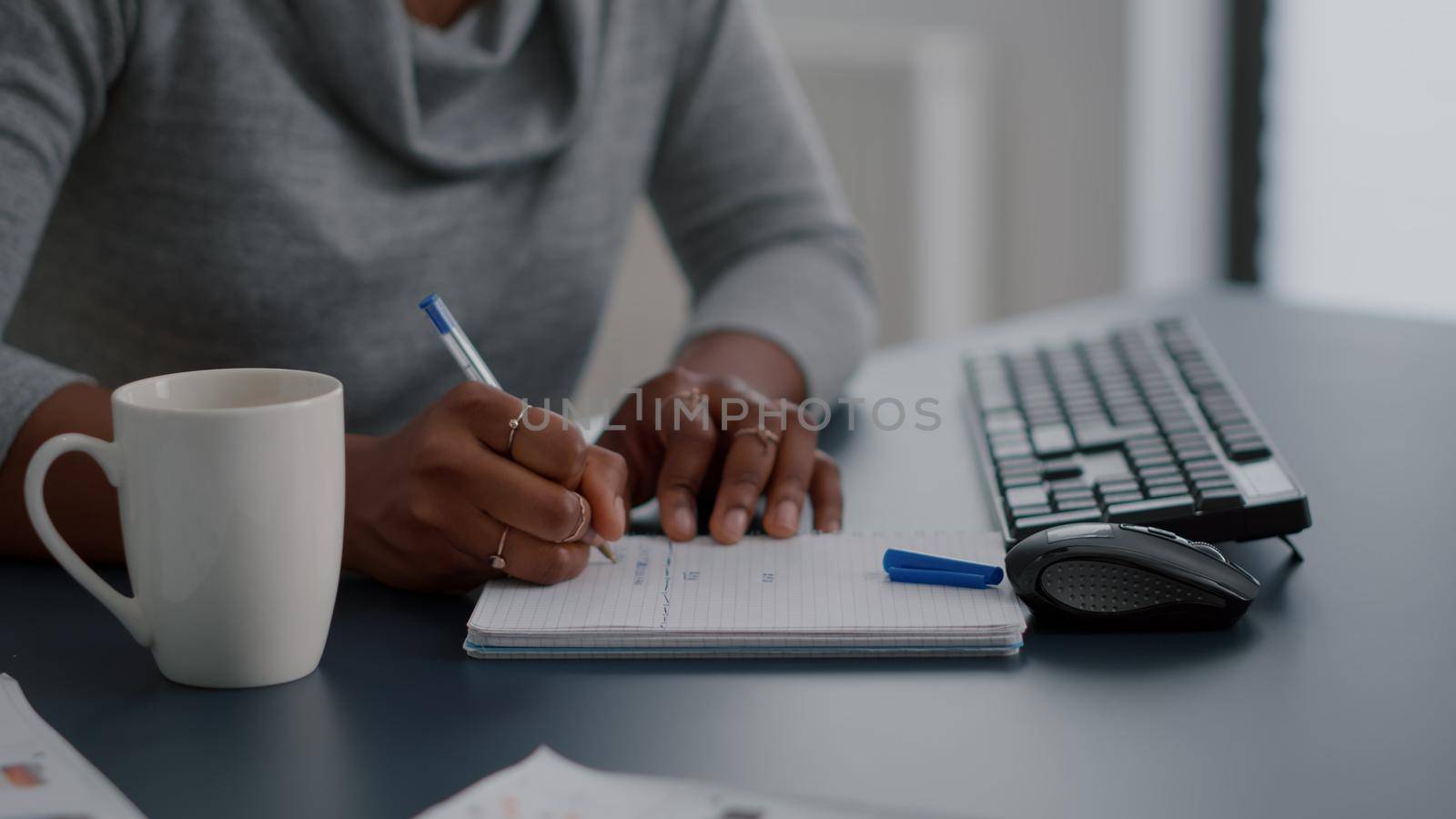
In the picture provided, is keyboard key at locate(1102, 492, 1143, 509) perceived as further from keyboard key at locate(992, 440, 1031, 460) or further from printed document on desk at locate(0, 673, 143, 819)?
printed document on desk at locate(0, 673, 143, 819)

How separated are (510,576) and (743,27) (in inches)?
25.7

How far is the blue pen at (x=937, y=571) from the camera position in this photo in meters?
0.57

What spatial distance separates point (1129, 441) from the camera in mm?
730

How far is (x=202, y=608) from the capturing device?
1.61 feet

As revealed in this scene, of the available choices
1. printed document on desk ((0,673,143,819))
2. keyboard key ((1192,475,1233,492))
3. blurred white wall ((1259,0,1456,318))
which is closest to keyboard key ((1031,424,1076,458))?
keyboard key ((1192,475,1233,492))

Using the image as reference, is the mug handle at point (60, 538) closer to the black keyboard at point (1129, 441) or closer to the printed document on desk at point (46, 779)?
the printed document on desk at point (46, 779)

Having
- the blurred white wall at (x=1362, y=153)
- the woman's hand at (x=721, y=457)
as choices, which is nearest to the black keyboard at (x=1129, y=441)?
the woman's hand at (x=721, y=457)

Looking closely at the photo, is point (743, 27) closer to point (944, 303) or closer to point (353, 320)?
point (353, 320)

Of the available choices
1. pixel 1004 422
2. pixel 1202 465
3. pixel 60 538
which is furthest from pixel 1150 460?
pixel 60 538

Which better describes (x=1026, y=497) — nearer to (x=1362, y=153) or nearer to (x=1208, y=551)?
(x=1208, y=551)

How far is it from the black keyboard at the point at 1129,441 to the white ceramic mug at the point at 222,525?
1.06 feet

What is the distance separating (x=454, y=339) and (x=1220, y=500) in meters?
0.37

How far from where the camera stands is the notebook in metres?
0.53

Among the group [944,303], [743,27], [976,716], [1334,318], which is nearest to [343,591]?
[976,716]
